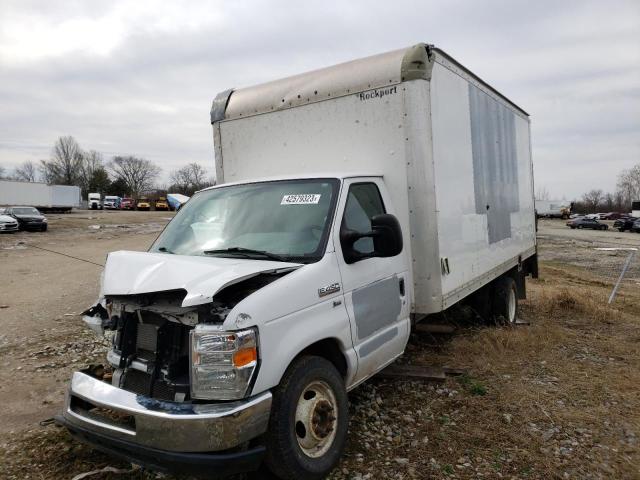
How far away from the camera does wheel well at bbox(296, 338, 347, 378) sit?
3314 millimetres

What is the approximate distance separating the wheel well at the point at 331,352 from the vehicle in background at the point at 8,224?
29.1 meters

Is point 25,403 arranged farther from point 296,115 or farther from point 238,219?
point 296,115

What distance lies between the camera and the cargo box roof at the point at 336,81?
4.35 m

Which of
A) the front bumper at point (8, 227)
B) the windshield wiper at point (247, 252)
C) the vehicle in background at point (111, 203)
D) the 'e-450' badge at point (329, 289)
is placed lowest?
the 'e-450' badge at point (329, 289)

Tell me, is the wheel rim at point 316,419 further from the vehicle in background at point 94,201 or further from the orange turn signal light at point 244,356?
the vehicle in background at point 94,201

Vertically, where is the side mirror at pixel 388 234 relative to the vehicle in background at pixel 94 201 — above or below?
below

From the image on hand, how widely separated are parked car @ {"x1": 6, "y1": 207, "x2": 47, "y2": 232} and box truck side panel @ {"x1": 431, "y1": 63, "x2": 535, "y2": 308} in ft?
94.9

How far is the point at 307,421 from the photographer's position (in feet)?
10.0

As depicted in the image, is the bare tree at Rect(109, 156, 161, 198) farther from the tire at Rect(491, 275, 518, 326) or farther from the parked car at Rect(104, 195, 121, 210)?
the tire at Rect(491, 275, 518, 326)

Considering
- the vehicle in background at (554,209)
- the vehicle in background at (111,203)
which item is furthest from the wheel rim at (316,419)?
the vehicle in background at (554,209)

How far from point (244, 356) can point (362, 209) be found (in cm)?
181

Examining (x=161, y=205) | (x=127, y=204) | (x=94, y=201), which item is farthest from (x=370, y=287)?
(x=127, y=204)

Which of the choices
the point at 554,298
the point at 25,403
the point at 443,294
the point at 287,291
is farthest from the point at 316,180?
the point at 554,298

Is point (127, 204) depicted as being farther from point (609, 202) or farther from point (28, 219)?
point (609, 202)
